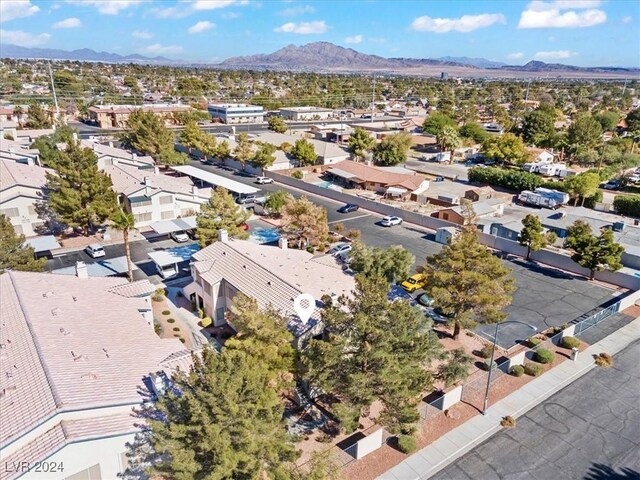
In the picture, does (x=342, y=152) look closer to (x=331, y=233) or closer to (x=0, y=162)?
(x=331, y=233)

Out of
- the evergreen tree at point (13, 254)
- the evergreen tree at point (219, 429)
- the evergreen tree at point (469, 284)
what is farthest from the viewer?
the evergreen tree at point (13, 254)

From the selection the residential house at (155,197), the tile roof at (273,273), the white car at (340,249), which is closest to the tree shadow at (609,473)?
the tile roof at (273,273)

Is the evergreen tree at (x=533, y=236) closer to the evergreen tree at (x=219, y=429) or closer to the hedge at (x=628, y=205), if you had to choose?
the hedge at (x=628, y=205)

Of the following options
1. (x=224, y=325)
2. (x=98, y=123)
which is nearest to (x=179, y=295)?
(x=224, y=325)

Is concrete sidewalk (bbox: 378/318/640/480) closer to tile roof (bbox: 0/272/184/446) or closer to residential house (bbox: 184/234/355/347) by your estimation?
residential house (bbox: 184/234/355/347)

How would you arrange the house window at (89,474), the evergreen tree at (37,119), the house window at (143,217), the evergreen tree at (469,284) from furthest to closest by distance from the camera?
the evergreen tree at (37,119)
the house window at (143,217)
the evergreen tree at (469,284)
the house window at (89,474)

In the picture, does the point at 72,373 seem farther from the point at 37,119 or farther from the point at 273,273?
the point at 37,119
